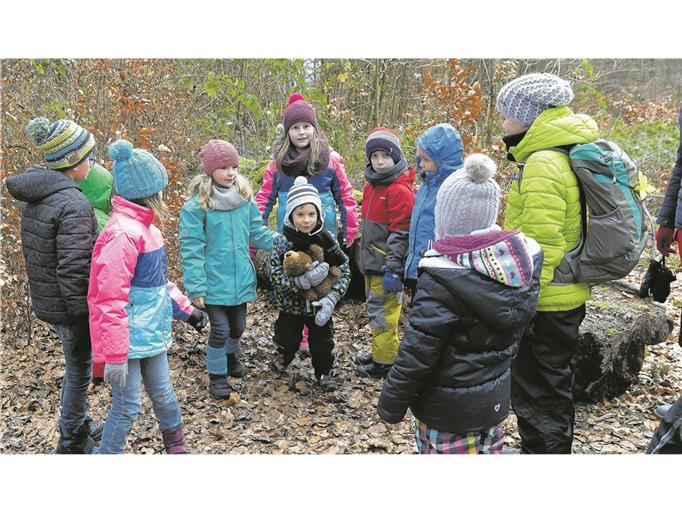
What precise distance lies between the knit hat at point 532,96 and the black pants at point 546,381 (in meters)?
1.14

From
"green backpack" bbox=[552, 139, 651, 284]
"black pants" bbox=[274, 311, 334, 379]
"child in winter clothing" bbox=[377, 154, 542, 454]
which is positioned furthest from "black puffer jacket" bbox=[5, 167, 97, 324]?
"green backpack" bbox=[552, 139, 651, 284]

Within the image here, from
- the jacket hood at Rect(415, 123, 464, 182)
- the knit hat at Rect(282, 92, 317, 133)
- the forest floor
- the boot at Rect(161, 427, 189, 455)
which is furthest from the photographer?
the knit hat at Rect(282, 92, 317, 133)

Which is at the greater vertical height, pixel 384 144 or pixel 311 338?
pixel 384 144

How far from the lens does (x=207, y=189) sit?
4.27 m

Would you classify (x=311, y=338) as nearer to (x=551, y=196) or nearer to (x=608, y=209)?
(x=551, y=196)

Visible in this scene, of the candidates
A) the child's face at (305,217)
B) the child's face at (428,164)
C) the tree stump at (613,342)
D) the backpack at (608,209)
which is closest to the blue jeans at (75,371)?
the child's face at (305,217)

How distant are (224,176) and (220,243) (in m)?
0.49

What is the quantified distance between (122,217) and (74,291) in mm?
515

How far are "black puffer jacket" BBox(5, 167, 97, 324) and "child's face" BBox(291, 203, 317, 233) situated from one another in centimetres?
139

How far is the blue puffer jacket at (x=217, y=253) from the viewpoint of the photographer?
A: 428cm

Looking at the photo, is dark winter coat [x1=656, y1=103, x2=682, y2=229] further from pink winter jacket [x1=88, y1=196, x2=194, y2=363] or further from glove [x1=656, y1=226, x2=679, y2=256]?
pink winter jacket [x1=88, y1=196, x2=194, y2=363]

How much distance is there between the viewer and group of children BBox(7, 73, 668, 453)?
8.60 feet

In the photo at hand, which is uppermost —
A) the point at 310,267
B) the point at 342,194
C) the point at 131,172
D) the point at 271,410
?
the point at 131,172

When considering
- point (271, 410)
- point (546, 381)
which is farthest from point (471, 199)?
point (271, 410)
